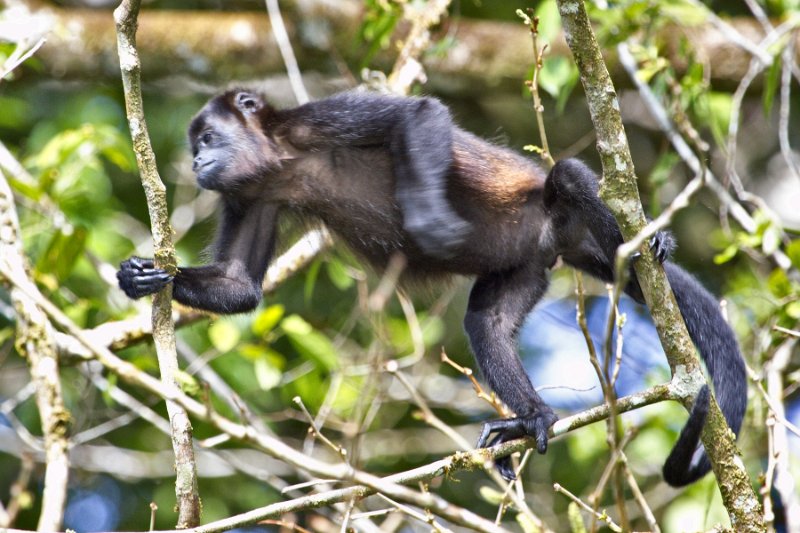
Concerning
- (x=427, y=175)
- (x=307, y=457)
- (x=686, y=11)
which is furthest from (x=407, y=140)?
(x=307, y=457)

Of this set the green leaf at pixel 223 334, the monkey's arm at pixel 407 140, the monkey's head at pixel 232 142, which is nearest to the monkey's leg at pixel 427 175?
the monkey's arm at pixel 407 140

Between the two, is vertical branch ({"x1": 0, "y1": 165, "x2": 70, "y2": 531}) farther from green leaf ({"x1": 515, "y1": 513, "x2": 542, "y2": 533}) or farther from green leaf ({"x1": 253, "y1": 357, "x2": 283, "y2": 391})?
green leaf ({"x1": 515, "y1": 513, "x2": 542, "y2": 533})

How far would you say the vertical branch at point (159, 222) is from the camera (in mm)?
3486

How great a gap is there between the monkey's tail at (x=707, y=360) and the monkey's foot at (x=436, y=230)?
3.81 feet

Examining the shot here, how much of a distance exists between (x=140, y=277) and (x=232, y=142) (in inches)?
51.8

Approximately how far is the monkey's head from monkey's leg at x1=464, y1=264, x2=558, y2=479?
1.37m

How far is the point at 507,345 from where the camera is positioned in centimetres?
485

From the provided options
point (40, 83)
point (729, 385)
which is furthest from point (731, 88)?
point (40, 83)

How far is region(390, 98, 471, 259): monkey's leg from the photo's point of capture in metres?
4.50

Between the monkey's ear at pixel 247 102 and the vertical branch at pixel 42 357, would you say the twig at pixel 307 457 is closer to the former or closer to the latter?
the vertical branch at pixel 42 357

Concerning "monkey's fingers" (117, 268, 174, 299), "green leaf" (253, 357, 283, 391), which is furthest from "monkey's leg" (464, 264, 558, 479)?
"monkey's fingers" (117, 268, 174, 299)

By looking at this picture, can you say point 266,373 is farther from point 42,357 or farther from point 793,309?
point 793,309

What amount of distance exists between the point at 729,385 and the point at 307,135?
2571 millimetres

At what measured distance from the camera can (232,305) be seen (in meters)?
4.86
